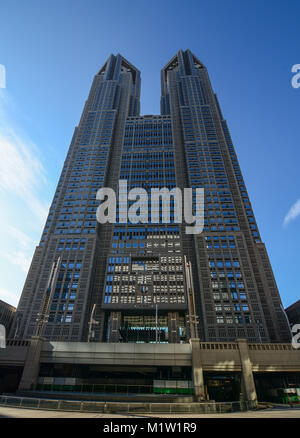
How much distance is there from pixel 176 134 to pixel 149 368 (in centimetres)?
12061

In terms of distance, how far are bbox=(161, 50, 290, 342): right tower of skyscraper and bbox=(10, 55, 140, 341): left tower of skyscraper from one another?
36394 mm

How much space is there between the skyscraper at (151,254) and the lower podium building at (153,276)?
17.7 inches

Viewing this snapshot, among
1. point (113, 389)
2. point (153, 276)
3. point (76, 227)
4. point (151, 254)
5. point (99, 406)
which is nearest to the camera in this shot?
point (99, 406)

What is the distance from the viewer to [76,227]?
323 ft

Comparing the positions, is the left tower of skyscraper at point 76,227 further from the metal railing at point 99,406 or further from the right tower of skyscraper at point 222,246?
the right tower of skyscraper at point 222,246

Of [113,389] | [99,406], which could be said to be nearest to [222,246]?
[113,389]

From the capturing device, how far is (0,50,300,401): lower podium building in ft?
133

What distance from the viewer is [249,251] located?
Answer: 94.3 meters

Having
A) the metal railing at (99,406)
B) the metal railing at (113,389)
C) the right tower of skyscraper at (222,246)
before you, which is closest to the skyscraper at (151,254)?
the right tower of skyscraper at (222,246)

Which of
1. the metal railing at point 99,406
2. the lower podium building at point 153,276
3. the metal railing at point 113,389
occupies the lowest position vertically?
the metal railing at point 99,406

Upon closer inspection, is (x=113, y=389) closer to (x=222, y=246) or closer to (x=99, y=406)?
(x=99, y=406)

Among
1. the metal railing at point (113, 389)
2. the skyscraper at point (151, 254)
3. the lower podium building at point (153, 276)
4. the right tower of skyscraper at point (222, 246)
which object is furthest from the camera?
the skyscraper at point (151, 254)

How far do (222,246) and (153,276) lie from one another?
1110 inches

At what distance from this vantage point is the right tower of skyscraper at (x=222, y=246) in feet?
249
